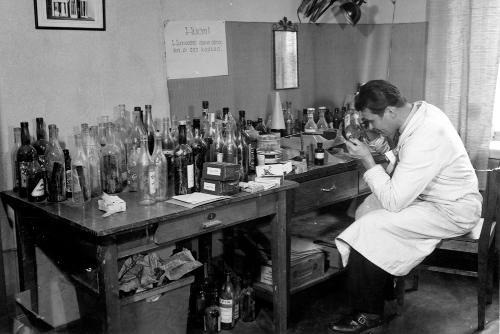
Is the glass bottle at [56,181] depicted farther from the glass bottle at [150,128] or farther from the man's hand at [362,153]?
the man's hand at [362,153]

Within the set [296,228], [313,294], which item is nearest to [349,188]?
[296,228]

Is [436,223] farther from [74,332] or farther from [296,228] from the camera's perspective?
[74,332]

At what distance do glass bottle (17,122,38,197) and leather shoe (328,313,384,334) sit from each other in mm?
1643

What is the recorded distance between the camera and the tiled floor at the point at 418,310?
3.06 metres

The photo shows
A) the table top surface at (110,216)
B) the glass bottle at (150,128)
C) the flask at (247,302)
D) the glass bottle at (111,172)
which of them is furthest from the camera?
the flask at (247,302)

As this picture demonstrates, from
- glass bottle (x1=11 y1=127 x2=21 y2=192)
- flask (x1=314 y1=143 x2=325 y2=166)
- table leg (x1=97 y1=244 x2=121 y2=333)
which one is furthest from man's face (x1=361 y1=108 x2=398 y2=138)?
glass bottle (x1=11 y1=127 x2=21 y2=192)

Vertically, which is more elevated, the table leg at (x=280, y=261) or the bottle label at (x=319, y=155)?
the bottle label at (x=319, y=155)

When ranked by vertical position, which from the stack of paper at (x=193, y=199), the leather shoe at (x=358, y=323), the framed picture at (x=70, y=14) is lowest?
the leather shoe at (x=358, y=323)

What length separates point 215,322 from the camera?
9.83 feet

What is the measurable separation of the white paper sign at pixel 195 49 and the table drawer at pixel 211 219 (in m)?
0.97

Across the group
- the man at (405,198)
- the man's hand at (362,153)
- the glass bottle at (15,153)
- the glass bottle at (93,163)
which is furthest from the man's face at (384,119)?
the glass bottle at (15,153)

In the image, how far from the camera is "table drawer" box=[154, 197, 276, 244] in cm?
231

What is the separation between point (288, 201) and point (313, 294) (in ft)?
2.80

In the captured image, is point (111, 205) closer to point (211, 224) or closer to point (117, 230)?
point (117, 230)
